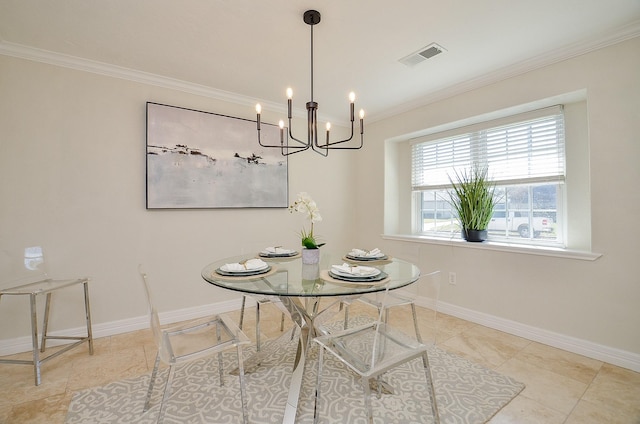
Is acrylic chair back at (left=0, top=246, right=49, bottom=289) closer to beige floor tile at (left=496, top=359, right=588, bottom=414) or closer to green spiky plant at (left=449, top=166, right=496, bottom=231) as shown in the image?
beige floor tile at (left=496, top=359, right=588, bottom=414)

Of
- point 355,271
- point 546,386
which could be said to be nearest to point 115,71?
point 355,271

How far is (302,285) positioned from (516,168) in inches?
100

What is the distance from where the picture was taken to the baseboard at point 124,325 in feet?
7.50

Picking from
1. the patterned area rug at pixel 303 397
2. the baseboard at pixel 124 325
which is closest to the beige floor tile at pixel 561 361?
the patterned area rug at pixel 303 397

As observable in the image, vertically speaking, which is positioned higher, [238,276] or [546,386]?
[238,276]

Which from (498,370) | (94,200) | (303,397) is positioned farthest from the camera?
(94,200)

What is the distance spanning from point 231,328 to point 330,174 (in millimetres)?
2739

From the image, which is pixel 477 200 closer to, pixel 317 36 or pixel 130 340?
pixel 317 36

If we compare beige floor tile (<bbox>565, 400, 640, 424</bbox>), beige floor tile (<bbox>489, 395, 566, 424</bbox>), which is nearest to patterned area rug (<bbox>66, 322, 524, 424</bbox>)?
beige floor tile (<bbox>489, 395, 566, 424</bbox>)

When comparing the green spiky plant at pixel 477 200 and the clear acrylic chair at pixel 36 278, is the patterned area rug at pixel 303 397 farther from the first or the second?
the green spiky plant at pixel 477 200

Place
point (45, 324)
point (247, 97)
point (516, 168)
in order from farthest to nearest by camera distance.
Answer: point (247, 97) < point (516, 168) < point (45, 324)

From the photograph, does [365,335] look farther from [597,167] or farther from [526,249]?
[597,167]

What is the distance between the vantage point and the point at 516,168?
2.85 metres

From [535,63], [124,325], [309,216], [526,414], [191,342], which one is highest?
[535,63]
